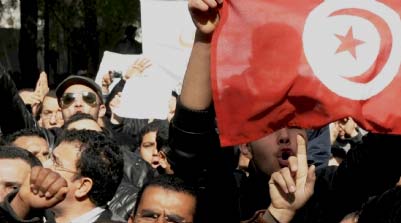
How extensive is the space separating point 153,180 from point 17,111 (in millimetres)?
1653

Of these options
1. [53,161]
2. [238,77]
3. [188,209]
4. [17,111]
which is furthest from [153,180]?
[17,111]

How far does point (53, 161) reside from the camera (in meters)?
5.27

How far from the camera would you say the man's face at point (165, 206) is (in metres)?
4.69

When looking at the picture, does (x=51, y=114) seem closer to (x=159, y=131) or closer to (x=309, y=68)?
(x=159, y=131)

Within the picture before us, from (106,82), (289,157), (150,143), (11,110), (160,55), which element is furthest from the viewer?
(106,82)

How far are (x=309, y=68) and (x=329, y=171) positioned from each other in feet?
1.31

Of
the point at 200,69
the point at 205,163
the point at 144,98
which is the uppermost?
the point at 200,69

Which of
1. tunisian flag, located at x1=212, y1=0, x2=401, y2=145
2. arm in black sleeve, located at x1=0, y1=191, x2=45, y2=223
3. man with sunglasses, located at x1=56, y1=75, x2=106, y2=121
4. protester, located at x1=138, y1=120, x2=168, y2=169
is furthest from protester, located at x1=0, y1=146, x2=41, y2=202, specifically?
man with sunglasses, located at x1=56, y1=75, x2=106, y2=121

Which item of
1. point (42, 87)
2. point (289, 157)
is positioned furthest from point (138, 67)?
point (289, 157)

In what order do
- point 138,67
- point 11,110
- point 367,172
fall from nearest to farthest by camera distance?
point 367,172 → point 11,110 → point 138,67

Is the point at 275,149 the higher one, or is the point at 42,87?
the point at 275,149

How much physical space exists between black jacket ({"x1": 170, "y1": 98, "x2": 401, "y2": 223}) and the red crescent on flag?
0.71ft

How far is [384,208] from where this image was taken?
392cm

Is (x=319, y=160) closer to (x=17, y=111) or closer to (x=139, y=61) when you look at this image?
(x=17, y=111)
